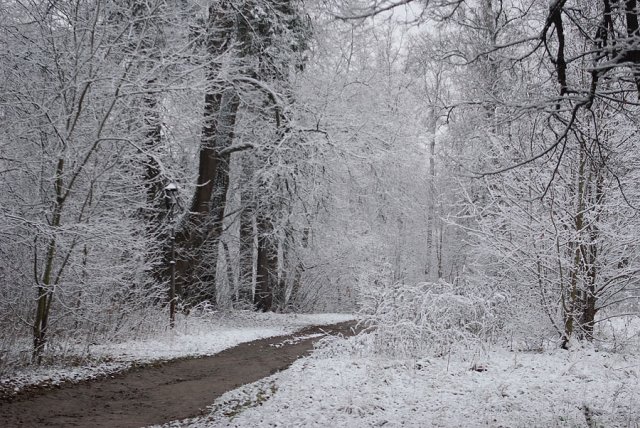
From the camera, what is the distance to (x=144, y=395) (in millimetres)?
6797

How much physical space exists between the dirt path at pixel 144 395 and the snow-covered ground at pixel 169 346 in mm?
323

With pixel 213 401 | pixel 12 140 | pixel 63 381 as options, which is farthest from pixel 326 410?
pixel 12 140

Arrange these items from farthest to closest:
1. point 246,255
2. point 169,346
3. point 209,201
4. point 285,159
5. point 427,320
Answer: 1. point 246,255
2. point 209,201
3. point 285,159
4. point 169,346
5. point 427,320

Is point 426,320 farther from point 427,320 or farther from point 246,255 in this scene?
point 246,255

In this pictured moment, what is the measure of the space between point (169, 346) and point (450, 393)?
577 cm

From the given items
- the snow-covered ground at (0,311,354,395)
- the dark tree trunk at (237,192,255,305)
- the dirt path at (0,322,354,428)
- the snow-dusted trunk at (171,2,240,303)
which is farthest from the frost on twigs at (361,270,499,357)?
the dark tree trunk at (237,192,255,305)

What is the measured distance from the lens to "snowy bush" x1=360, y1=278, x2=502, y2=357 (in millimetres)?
8969

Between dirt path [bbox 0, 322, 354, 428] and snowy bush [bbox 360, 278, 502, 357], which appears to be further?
snowy bush [bbox 360, 278, 502, 357]

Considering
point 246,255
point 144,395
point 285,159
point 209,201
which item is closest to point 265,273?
point 246,255

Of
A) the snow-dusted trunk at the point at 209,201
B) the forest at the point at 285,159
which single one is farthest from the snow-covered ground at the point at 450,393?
the snow-dusted trunk at the point at 209,201

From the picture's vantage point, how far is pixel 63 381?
6957 millimetres

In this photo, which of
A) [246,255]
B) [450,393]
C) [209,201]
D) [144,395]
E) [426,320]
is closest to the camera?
[450,393]

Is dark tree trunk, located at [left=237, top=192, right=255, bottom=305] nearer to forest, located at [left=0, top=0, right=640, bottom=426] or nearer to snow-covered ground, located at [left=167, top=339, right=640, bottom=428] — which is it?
forest, located at [left=0, top=0, right=640, bottom=426]

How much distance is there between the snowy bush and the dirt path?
73.5 inches
